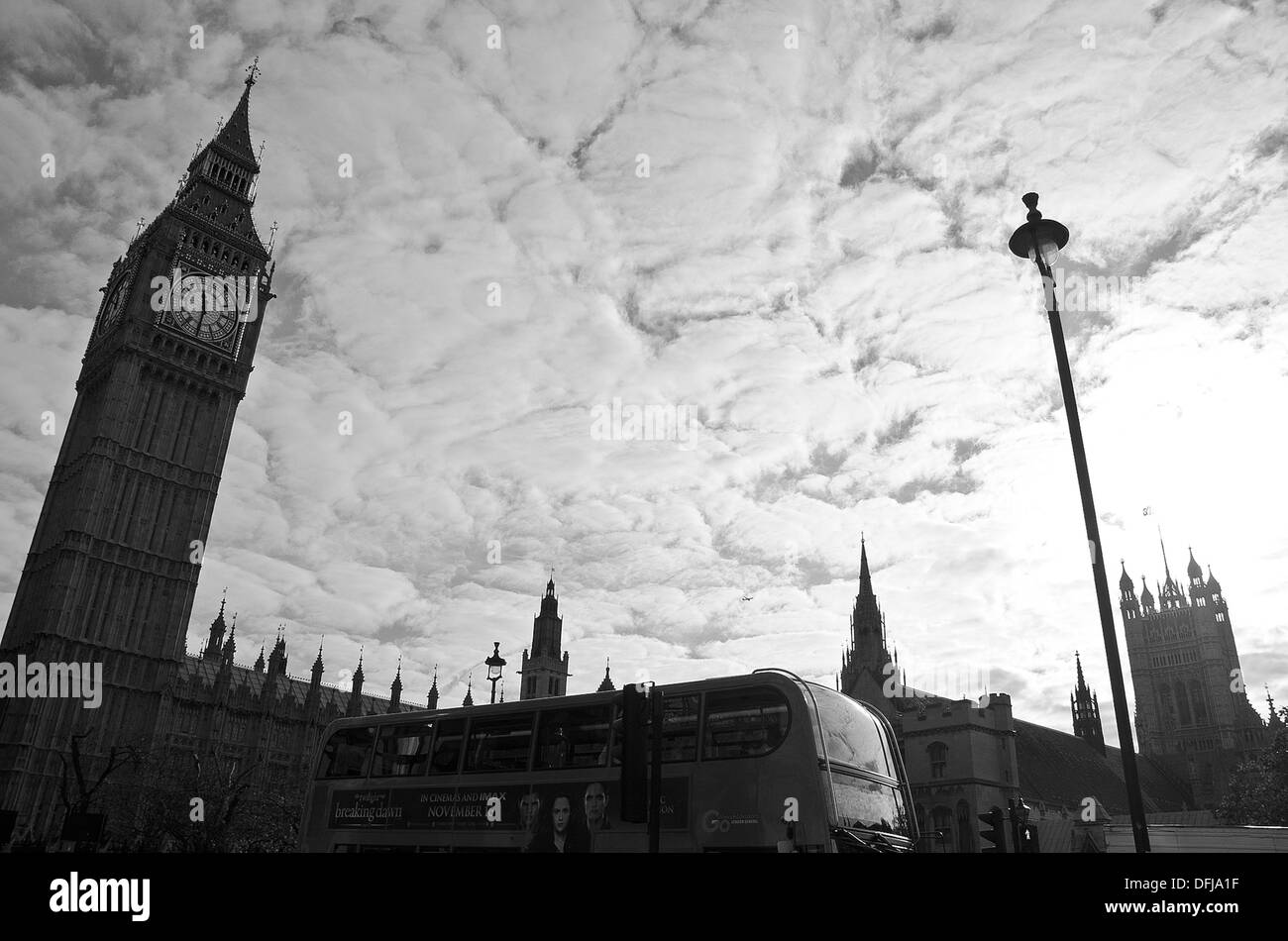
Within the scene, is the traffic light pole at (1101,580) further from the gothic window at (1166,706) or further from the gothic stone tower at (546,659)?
the gothic window at (1166,706)

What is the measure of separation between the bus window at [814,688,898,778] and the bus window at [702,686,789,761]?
743 millimetres

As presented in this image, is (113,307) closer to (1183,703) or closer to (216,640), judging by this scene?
(216,640)

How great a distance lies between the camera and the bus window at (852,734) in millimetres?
14375

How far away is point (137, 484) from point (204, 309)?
58.5 ft

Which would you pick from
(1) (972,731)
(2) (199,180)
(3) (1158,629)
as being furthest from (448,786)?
(3) (1158,629)

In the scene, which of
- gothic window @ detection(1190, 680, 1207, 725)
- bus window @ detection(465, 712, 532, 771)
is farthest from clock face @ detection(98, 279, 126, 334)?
gothic window @ detection(1190, 680, 1207, 725)

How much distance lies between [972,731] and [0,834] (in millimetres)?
44974

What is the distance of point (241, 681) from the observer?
9431 centimetres

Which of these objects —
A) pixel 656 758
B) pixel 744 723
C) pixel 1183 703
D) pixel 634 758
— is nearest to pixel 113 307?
pixel 744 723

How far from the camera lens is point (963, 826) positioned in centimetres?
4719

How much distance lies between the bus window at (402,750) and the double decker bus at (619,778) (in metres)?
0.03

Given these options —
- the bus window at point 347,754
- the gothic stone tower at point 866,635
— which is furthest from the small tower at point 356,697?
the bus window at point 347,754

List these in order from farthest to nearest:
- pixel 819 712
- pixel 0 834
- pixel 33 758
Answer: pixel 33 758, pixel 0 834, pixel 819 712
